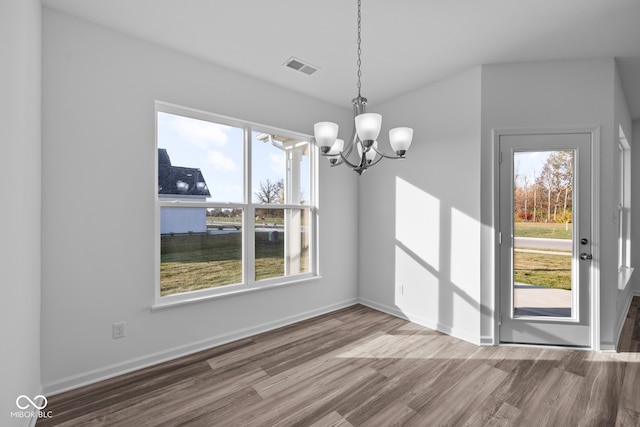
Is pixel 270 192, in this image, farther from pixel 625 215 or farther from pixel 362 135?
pixel 625 215

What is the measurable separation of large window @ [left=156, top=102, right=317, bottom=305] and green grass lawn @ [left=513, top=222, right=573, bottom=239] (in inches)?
90.8

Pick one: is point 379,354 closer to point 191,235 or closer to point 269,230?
point 269,230

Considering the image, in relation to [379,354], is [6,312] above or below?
above

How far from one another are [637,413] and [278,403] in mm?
2436

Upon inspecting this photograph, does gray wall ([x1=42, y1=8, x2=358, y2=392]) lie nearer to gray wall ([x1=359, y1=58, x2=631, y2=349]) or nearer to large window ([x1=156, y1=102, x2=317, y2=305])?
large window ([x1=156, y1=102, x2=317, y2=305])

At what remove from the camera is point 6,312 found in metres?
1.37

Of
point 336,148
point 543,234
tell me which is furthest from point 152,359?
point 543,234

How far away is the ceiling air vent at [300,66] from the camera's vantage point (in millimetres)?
2972

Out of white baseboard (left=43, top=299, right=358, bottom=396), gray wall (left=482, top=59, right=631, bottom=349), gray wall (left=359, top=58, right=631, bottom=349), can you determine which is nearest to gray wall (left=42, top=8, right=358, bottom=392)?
A: white baseboard (left=43, top=299, right=358, bottom=396)

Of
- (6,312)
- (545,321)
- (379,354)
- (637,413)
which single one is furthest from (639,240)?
(6,312)

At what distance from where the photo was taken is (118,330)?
96.7 inches

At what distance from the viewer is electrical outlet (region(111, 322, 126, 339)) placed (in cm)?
244

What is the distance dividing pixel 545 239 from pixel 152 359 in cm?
394

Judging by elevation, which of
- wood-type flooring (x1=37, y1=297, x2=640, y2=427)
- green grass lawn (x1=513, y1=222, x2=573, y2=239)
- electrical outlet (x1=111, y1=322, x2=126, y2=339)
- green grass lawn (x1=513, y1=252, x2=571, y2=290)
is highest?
green grass lawn (x1=513, y1=222, x2=573, y2=239)
